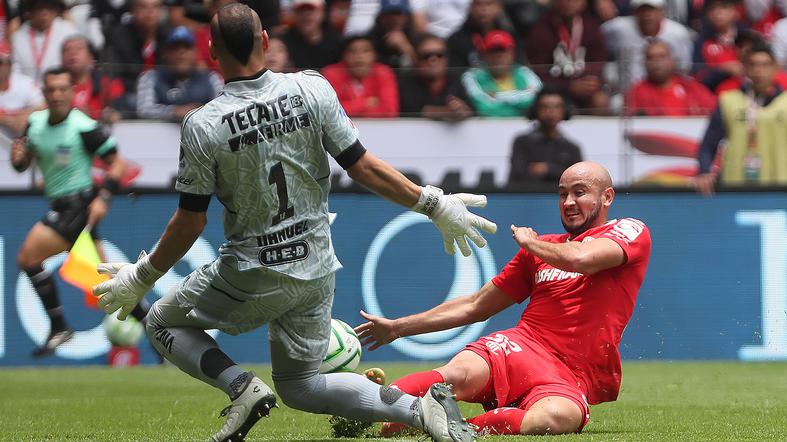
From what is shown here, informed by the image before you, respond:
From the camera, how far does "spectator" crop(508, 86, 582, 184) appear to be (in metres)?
13.4

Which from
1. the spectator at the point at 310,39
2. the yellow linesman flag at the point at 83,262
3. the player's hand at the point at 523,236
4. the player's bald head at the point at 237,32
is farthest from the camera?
the spectator at the point at 310,39

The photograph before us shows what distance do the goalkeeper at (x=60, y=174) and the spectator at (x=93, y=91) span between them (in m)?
0.34

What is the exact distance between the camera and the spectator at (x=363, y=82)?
45.2ft

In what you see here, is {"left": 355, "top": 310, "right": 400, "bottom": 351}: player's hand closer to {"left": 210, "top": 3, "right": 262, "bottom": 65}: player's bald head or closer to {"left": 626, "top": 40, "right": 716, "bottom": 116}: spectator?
{"left": 210, "top": 3, "right": 262, "bottom": 65}: player's bald head

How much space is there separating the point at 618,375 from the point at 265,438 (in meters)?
1.96

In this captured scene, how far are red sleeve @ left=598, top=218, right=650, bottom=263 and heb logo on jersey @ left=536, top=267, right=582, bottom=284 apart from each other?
0.32 metres

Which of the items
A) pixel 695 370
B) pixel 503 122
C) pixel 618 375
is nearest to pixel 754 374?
pixel 695 370

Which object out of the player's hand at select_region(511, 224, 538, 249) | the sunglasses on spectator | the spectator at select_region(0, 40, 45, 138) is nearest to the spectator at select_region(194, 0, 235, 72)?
the spectator at select_region(0, 40, 45, 138)

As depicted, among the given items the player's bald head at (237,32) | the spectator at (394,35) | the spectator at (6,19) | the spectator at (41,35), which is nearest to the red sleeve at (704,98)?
the spectator at (394,35)

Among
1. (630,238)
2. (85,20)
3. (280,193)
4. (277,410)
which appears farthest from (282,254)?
(85,20)

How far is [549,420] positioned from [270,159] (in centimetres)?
209

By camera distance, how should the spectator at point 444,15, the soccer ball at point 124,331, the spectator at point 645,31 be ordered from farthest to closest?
the spectator at point 444,15 < the spectator at point 645,31 < the soccer ball at point 124,331

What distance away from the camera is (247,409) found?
574 cm

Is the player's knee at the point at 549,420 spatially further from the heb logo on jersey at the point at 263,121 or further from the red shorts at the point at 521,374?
the heb logo on jersey at the point at 263,121
